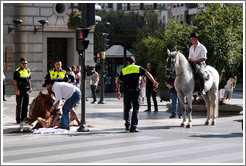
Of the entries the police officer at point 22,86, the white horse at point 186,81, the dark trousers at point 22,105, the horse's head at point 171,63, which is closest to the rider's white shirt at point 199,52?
the white horse at point 186,81

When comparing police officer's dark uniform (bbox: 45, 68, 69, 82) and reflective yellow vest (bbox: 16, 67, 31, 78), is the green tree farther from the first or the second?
reflective yellow vest (bbox: 16, 67, 31, 78)

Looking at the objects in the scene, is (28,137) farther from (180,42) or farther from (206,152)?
(180,42)

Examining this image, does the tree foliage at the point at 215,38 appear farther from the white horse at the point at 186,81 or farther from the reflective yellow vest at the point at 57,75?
the reflective yellow vest at the point at 57,75

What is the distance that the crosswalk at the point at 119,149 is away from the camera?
1046cm

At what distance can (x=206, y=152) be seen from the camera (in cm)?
1127

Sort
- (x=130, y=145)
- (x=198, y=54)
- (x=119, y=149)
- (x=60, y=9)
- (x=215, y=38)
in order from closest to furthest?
1. (x=119, y=149)
2. (x=130, y=145)
3. (x=198, y=54)
4. (x=215, y=38)
5. (x=60, y=9)

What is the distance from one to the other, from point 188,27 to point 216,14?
105cm

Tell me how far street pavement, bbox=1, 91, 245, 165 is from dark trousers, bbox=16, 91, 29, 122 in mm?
326

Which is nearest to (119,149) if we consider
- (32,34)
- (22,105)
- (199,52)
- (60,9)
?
(199,52)

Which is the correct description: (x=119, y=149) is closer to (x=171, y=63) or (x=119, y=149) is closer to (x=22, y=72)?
(x=171, y=63)

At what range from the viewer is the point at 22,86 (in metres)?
17.4

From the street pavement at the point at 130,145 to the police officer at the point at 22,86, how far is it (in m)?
0.40

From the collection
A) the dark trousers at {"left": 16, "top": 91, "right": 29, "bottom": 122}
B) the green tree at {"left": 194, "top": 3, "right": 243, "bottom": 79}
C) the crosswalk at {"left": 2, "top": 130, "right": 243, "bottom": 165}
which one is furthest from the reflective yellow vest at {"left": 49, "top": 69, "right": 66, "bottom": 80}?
the green tree at {"left": 194, "top": 3, "right": 243, "bottom": 79}

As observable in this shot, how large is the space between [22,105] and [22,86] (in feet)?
1.83
